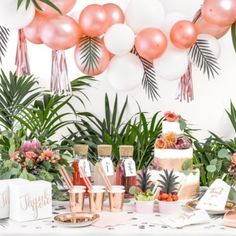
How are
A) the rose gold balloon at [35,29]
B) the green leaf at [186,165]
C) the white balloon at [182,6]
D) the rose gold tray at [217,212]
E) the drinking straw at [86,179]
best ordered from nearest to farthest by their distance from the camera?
1. the rose gold tray at [217,212]
2. the drinking straw at [86,179]
3. the green leaf at [186,165]
4. the rose gold balloon at [35,29]
5. the white balloon at [182,6]

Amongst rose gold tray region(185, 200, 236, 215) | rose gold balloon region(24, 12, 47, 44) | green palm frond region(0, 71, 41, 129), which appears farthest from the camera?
green palm frond region(0, 71, 41, 129)

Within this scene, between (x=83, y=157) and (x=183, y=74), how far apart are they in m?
0.93

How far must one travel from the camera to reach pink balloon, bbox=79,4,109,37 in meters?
2.70

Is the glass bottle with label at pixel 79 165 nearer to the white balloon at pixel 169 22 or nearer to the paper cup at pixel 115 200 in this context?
the paper cup at pixel 115 200

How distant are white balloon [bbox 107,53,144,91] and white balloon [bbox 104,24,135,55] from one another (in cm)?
11

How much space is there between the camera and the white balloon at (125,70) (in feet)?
9.37

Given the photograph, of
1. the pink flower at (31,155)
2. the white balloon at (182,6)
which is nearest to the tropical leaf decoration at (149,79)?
the white balloon at (182,6)

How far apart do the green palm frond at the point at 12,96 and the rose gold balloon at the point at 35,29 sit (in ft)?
2.85

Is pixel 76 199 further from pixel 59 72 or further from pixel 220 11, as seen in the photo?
pixel 220 11

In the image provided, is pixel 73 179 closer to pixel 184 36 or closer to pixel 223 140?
pixel 184 36

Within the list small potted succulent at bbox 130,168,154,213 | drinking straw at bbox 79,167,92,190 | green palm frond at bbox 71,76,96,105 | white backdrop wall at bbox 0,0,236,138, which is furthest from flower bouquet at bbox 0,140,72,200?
white backdrop wall at bbox 0,0,236,138

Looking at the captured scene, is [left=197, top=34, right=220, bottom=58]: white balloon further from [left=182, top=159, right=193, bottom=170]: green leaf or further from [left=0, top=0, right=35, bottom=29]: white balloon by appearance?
[left=0, top=0, right=35, bottom=29]: white balloon

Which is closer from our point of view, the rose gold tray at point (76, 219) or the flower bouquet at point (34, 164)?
the rose gold tray at point (76, 219)

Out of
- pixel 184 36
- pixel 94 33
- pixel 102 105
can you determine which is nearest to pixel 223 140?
pixel 102 105
